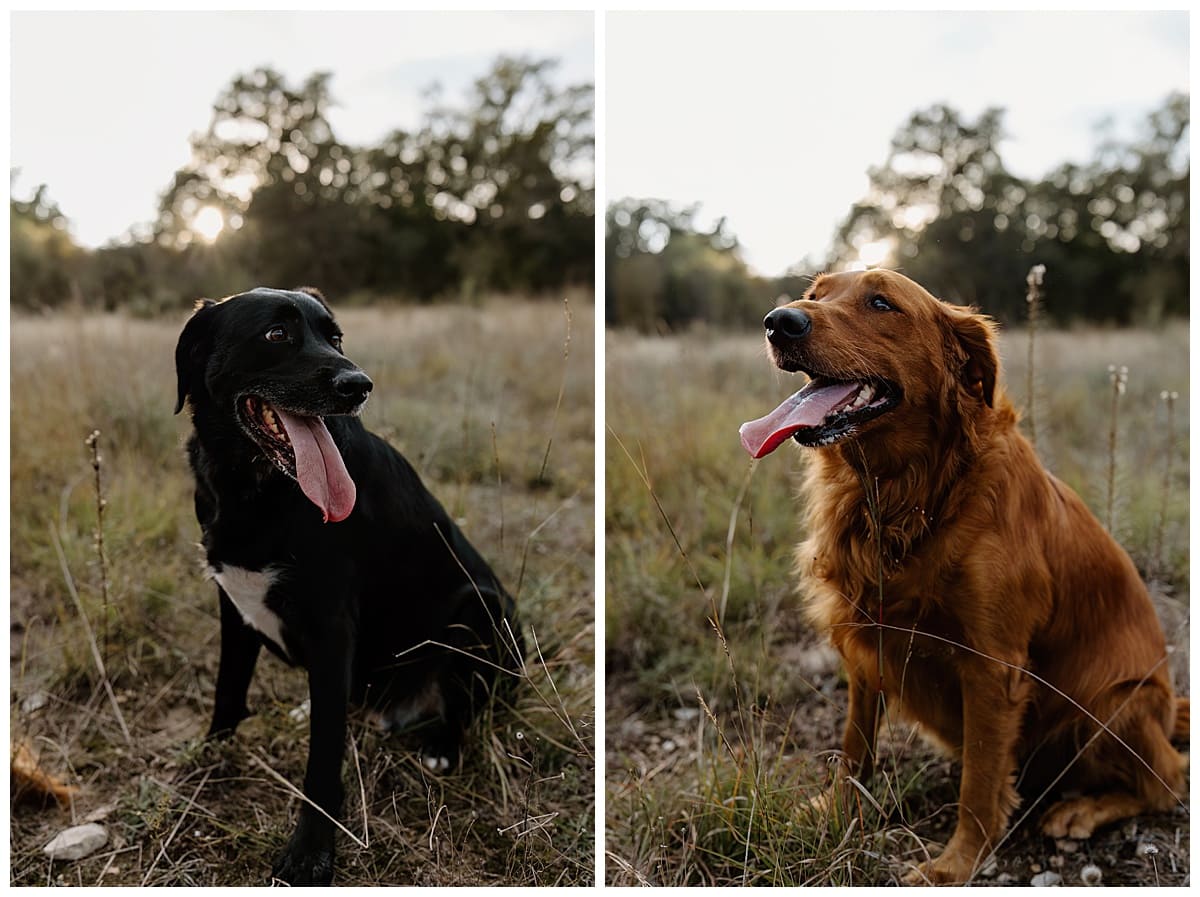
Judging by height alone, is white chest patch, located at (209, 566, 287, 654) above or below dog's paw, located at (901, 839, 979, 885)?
above

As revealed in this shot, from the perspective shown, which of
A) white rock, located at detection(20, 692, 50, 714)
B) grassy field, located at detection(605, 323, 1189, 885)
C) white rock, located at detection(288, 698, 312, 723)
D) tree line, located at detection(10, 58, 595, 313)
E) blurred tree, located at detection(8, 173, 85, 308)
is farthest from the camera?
tree line, located at detection(10, 58, 595, 313)

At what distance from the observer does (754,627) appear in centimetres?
257

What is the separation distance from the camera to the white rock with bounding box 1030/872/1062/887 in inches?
73.5

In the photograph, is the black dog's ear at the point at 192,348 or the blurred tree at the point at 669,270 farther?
the blurred tree at the point at 669,270

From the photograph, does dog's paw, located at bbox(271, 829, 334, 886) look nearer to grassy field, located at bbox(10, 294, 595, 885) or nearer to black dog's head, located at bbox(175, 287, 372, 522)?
grassy field, located at bbox(10, 294, 595, 885)

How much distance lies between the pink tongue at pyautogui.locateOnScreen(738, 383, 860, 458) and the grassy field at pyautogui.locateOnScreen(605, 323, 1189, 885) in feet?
1.10

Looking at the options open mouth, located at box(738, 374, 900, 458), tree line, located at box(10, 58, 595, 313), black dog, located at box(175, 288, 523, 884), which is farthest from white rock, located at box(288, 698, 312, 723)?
open mouth, located at box(738, 374, 900, 458)

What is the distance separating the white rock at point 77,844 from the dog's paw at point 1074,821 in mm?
1916

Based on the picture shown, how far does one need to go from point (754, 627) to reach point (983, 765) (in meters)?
0.88

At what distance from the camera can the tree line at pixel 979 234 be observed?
2.60 meters

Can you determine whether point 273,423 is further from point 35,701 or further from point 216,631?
point 35,701

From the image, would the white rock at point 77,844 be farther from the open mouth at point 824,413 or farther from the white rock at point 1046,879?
the white rock at point 1046,879

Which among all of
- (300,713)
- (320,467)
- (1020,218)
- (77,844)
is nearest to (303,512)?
(320,467)

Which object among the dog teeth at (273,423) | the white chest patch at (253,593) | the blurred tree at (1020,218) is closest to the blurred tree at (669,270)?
the blurred tree at (1020,218)
